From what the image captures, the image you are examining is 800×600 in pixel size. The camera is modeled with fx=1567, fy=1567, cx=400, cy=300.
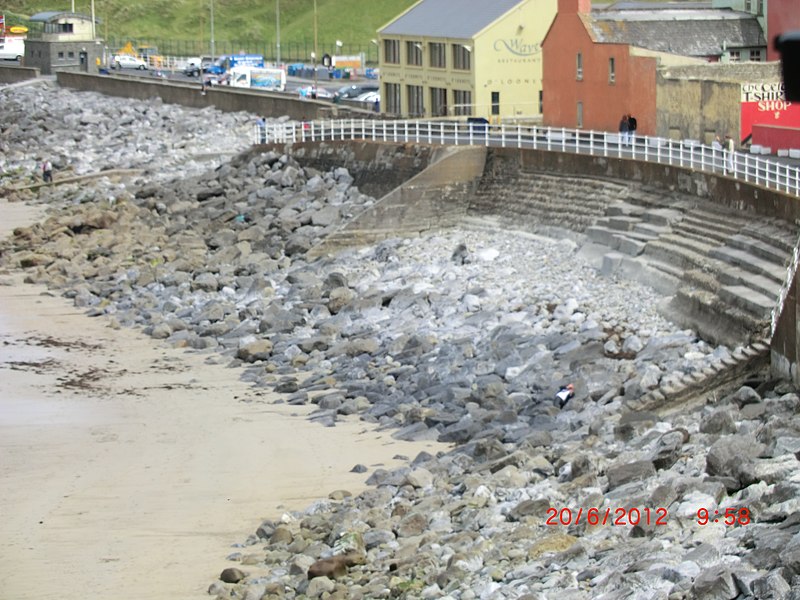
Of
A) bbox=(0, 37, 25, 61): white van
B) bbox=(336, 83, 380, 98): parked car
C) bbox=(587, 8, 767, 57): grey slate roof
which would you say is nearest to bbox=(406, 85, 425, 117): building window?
bbox=(587, 8, 767, 57): grey slate roof

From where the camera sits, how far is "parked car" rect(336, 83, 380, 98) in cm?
6150

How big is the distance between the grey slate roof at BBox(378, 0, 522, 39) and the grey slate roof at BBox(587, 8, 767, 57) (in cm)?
473

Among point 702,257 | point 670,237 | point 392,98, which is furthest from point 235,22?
point 702,257

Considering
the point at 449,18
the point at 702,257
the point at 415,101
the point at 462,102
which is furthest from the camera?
the point at 415,101

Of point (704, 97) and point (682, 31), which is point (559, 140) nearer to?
point (704, 97)

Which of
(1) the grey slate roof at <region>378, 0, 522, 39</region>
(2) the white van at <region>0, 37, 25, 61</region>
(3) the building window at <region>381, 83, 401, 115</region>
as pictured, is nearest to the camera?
(1) the grey slate roof at <region>378, 0, 522, 39</region>

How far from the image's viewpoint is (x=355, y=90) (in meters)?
62.6

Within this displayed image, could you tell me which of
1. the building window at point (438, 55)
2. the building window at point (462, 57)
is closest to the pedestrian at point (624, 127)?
the building window at point (462, 57)

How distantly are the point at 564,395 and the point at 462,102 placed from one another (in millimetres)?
24351

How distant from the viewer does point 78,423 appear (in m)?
26.4

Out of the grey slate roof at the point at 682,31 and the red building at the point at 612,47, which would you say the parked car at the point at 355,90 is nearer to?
the red building at the point at 612,47
